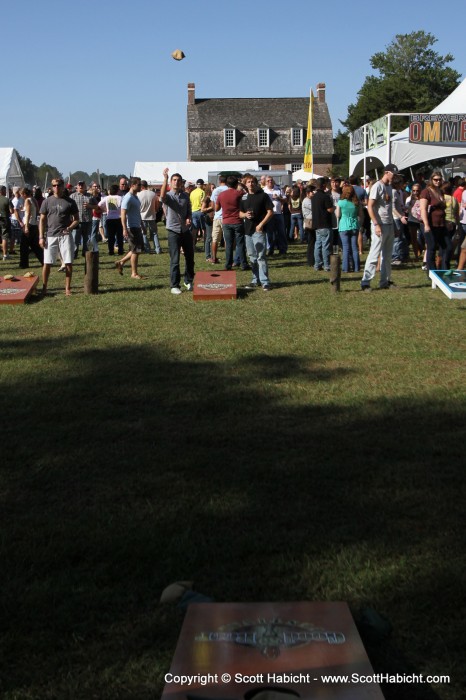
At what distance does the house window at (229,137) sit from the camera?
85375mm

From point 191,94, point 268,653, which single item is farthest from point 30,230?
point 191,94

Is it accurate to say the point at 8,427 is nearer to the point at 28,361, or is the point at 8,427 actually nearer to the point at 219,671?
the point at 28,361

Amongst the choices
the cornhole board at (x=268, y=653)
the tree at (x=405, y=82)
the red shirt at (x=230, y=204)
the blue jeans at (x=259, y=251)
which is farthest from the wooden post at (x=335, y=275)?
the tree at (x=405, y=82)

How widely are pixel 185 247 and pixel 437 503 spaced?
9862 millimetres

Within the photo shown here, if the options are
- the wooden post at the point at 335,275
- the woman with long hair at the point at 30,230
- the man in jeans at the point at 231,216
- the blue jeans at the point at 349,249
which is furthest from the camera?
the woman with long hair at the point at 30,230

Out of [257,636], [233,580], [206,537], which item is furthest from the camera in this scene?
[206,537]

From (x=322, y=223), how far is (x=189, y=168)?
28.9 m

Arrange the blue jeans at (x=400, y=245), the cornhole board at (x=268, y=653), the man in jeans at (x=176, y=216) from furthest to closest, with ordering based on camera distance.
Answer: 1. the blue jeans at (x=400, y=245)
2. the man in jeans at (x=176, y=216)
3. the cornhole board at (x=268, y=653)

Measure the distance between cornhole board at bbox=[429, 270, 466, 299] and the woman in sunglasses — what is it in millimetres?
3098

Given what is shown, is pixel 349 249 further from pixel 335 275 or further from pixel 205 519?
pixel 205 519

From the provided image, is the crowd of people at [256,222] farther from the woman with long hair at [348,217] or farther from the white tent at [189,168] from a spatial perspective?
the white tent at [189,168]

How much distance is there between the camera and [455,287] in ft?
37.4

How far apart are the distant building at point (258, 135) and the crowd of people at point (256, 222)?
206 feet

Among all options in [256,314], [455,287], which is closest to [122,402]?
[256,314]
